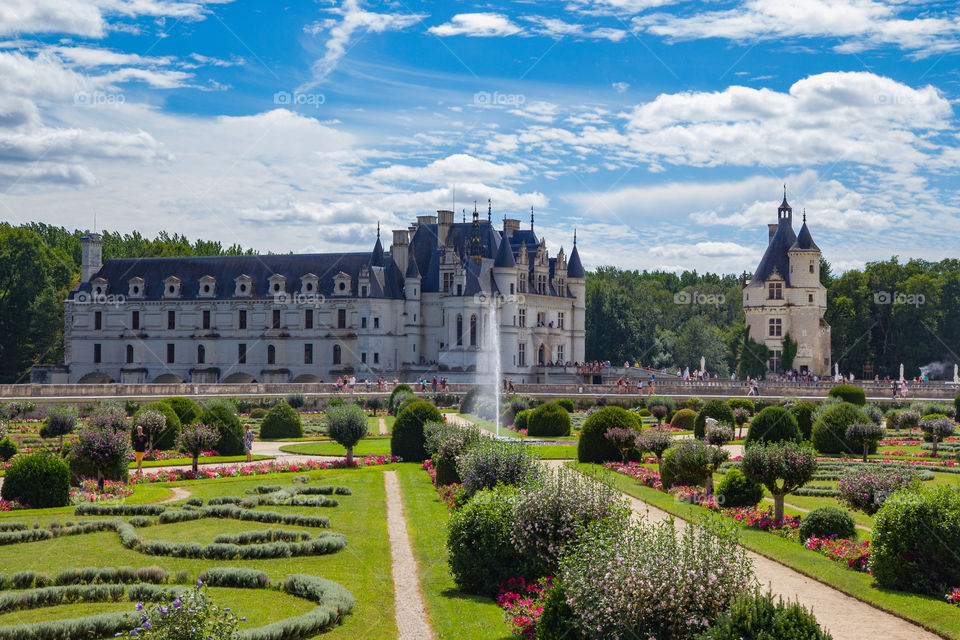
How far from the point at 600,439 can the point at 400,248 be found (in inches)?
1815

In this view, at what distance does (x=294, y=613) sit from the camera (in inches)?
485

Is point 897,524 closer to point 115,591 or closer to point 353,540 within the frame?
point 353,540

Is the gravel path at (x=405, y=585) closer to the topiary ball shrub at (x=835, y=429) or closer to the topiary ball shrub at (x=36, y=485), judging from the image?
the topiary ball shrub at (x=36, y=485)

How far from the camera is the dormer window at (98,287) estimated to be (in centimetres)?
7694

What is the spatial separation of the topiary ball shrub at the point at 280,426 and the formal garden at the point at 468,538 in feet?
28.9

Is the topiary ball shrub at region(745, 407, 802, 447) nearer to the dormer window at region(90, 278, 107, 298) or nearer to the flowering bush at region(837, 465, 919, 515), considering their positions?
the flowering bush at region(837, 465, 919, 515)

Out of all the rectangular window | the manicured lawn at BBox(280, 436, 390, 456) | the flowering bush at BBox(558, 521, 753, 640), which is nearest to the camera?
the flowering bush at BBox(558, 521, 753, 640)

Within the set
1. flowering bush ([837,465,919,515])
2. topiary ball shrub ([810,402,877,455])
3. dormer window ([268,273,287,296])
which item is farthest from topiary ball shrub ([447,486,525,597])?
dormer window ([268,273,287,296])

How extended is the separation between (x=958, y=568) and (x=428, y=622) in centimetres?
734

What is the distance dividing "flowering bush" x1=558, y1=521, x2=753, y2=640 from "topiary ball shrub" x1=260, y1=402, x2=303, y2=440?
30.4 meters

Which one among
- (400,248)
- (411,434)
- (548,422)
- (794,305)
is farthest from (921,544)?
(400,248)

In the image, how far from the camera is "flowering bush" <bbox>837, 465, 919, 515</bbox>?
15.8 meters

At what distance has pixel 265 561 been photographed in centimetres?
1555

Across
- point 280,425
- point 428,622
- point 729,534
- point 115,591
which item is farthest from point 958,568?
point 280,425
